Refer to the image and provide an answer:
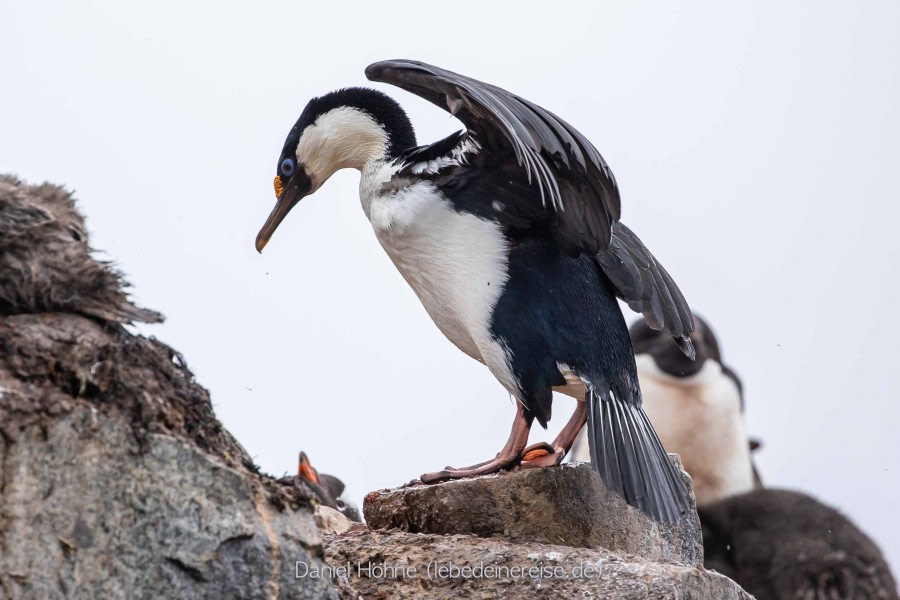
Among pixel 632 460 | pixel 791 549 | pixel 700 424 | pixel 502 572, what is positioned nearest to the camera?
pixel 502 572

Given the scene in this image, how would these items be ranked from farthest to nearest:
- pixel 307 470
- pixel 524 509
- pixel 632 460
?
pixel 307 470, pixel 524 509, pixel 632 460

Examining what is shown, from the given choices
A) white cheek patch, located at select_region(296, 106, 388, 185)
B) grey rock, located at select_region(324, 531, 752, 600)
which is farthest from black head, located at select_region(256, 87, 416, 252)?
grey rock, located at select_region(324, 531, 752, 600)

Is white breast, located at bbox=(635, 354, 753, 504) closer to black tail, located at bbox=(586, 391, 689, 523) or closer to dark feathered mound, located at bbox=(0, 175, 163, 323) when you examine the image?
black tail, located at bbox=(586, 391, 689, 523)

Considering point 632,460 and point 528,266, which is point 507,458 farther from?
point 528,266

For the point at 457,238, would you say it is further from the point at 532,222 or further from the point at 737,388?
the point at 737,388

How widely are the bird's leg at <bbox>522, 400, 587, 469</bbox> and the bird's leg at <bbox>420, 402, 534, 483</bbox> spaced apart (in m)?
0.04

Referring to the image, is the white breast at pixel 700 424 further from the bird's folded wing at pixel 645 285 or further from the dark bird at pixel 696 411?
the bird's folded wing at pixel 645 285

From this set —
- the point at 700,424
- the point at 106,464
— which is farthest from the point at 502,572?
the point at 700,424

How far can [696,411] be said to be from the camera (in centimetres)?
1129

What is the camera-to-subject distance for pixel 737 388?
11.8m

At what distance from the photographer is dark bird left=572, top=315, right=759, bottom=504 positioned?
36.5 ft

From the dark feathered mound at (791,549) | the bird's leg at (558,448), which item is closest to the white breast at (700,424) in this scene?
the dark feathered mound at (791,549)

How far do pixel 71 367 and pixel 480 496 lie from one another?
179 centimetres

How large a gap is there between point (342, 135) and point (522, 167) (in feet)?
2.93
